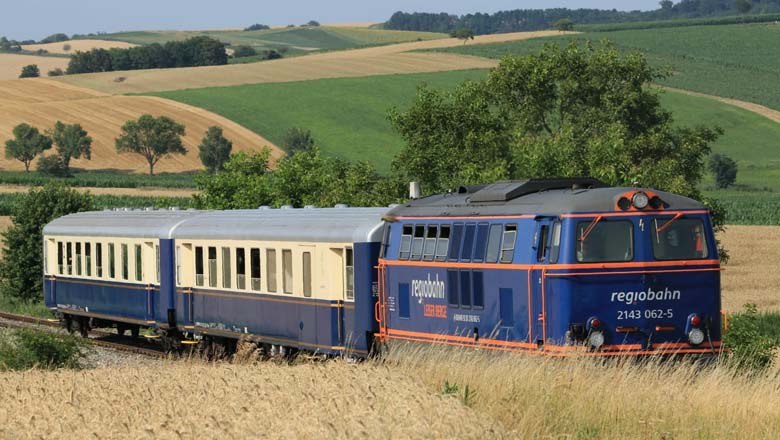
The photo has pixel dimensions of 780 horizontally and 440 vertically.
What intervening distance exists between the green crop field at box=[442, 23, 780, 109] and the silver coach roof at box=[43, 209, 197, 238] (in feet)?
339

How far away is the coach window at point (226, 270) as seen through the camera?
2494 centimetres

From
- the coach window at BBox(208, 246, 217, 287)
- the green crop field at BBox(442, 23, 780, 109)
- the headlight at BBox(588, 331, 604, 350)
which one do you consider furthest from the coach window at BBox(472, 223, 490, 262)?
the green crop field at BBox(442, 23, 780, 109)

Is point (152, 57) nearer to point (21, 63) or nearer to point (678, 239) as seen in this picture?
point (21, 63)

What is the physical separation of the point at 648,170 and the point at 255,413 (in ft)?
110

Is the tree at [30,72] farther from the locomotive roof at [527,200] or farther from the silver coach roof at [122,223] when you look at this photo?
the locomotive roof at [527,200]

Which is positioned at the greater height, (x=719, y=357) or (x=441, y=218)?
(x=441, y=218)

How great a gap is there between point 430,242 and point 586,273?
342cm

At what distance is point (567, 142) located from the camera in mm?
39875

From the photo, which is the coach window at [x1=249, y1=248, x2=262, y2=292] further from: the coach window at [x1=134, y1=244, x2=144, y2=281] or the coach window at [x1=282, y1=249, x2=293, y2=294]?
the coach window at [x1=134, y1=244, x2=144, y2=281]

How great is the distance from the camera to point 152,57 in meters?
163

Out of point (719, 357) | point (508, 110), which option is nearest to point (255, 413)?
point (719, 357)

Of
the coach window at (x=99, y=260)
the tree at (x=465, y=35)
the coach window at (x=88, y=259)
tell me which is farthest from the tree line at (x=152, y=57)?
the coach window at (x=99, y=260)

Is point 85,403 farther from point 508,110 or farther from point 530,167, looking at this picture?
point 508,110

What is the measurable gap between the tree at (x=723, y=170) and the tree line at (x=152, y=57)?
83692mm
